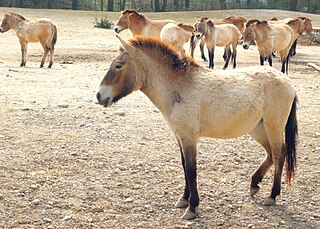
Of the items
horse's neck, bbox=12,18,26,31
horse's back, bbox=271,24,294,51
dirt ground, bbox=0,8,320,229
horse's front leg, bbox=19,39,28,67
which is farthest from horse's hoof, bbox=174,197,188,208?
horse's neck, bbox=12,18,26,31

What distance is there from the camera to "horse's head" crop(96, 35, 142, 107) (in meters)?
5.09

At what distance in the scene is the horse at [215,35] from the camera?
17.2 metres

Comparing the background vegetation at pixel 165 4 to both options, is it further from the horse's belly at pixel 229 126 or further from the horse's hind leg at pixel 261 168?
the horse's belly at pixel 229 126

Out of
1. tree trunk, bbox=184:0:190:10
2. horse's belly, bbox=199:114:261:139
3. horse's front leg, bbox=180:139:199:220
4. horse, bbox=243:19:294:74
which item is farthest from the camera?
tree trunk, bbox=184:0:190:10

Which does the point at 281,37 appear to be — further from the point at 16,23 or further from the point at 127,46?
the point at 127,46

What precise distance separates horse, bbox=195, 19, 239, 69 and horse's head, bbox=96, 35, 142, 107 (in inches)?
467

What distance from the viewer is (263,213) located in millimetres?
5277

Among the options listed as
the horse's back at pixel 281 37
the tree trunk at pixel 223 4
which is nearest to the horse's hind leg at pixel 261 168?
the horse's back at pixel 281 37

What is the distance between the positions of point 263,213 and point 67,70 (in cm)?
1102

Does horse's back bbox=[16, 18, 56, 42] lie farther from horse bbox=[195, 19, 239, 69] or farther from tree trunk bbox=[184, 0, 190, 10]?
tree trunk bbox=[184, 0, 190, 10]

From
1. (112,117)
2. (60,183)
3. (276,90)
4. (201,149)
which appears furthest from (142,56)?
(112,117)

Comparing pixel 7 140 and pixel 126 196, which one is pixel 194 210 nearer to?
pixel 126 196

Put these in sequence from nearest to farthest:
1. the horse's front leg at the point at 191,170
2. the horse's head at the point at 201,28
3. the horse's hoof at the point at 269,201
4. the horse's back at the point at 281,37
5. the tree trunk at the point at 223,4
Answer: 1. the horse's front leg at the point at 191,170
2. the horse's hoof at the point at 269,201
3. the horse's back at the point at 281,37
4. the horse's head at the point at 201,28
5. the tree trunk at the point at 223,4

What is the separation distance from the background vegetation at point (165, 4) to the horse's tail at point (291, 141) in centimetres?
3947
